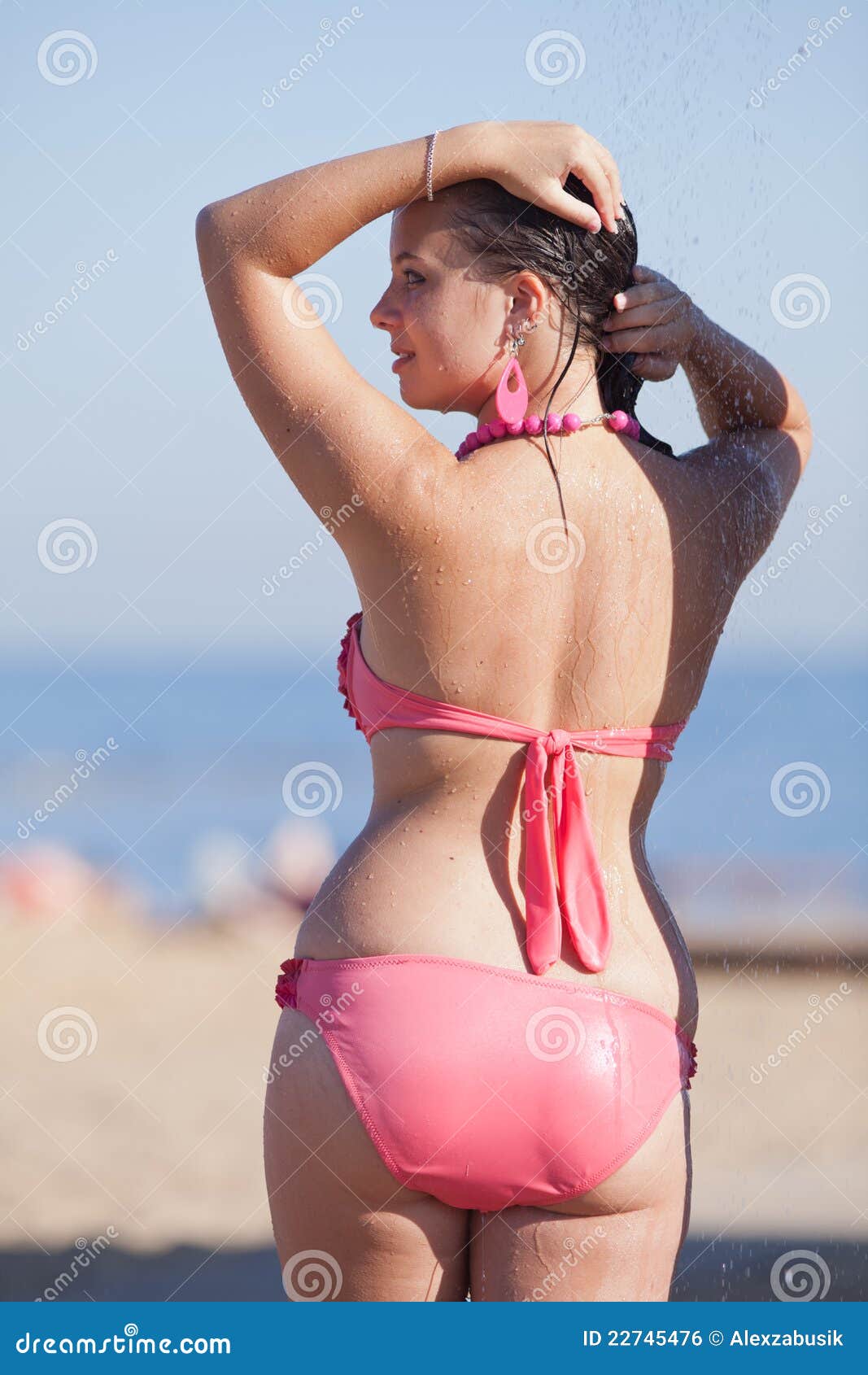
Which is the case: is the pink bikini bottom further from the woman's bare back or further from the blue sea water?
the blue sea water

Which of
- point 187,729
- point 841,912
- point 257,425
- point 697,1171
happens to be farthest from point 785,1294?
point 187,729

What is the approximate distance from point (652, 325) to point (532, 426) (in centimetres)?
29

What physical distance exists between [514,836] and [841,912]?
10627mm

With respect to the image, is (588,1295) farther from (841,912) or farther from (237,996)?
(841,912)

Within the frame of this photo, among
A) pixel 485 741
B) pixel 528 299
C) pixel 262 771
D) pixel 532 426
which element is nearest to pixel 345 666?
pixel 485 741

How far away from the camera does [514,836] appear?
2.09 m

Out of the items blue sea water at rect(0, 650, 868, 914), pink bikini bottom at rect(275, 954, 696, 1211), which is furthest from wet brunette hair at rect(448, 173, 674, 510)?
blue sea water at rect(0, 650, 868, 914)

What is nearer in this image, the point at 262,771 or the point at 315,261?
the point at 315,261

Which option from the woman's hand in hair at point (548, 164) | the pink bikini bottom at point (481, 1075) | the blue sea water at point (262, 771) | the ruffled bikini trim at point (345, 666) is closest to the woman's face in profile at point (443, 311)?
the woman's hand in hair at point (548, 164)

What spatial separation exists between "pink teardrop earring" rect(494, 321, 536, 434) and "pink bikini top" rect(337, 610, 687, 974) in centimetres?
42

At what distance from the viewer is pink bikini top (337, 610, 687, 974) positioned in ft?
6.66

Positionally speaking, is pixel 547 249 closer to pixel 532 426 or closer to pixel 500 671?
pixel 532 426

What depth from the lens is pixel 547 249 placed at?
2.15m

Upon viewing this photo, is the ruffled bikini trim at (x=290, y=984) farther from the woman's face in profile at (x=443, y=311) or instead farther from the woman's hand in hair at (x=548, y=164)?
the woman's hand in hair at (x=548, y=164)
